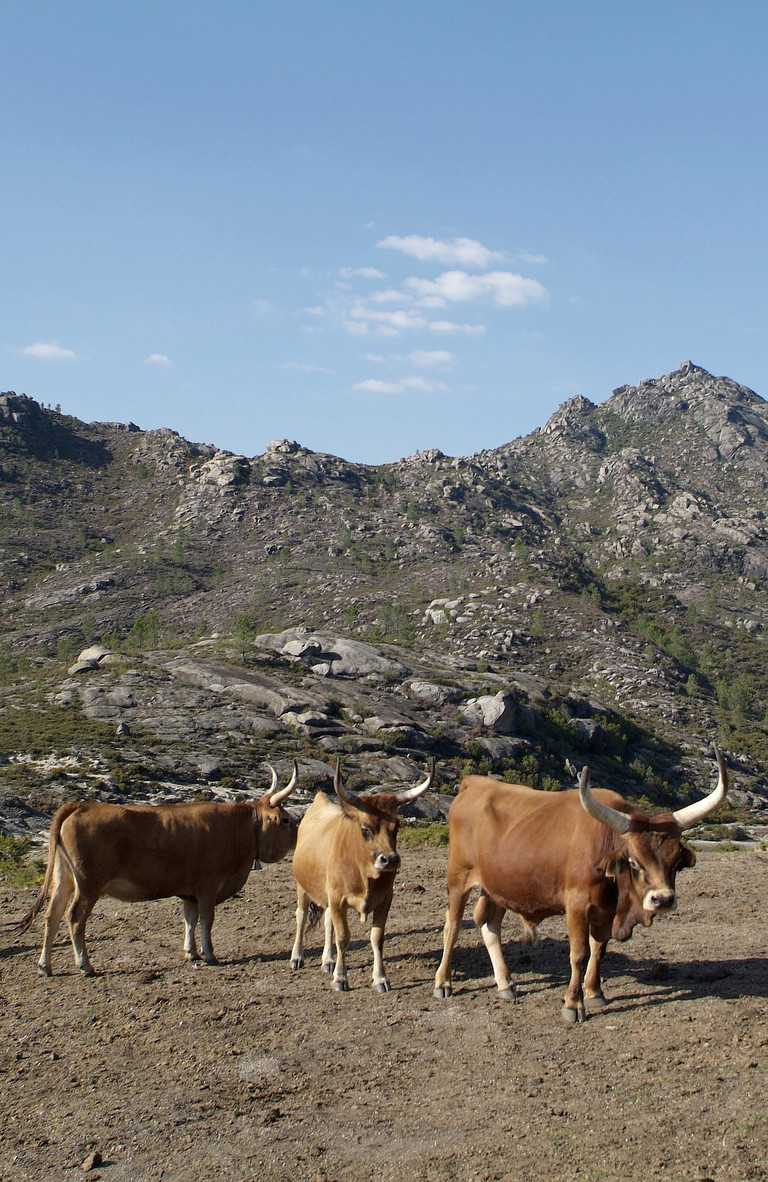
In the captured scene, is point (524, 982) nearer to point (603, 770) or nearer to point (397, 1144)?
point (397, 1144)

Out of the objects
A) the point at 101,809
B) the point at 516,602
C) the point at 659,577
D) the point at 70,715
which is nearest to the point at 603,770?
the point at 70,715

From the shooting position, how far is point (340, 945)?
1017 centimetres

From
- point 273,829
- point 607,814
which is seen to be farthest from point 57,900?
point 607,814

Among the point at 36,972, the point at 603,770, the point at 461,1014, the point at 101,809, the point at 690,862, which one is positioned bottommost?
the point at 603,770

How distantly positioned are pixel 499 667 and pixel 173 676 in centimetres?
2914

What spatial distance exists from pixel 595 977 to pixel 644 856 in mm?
1671

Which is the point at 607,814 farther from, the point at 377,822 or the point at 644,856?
the point at 377,822

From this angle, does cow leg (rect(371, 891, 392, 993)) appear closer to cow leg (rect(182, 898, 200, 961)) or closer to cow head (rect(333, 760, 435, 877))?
cow head (rect(333, 760, 435, 877))

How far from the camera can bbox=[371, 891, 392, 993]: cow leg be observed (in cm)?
994

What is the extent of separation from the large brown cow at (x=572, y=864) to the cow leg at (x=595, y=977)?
0.4 inches

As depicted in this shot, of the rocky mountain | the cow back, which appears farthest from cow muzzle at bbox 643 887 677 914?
the cow back

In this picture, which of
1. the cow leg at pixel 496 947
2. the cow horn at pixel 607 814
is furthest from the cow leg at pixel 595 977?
the cow horn at pixel 607 814

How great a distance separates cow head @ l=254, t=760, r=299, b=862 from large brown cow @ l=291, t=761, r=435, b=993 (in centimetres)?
126

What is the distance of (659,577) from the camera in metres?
116
